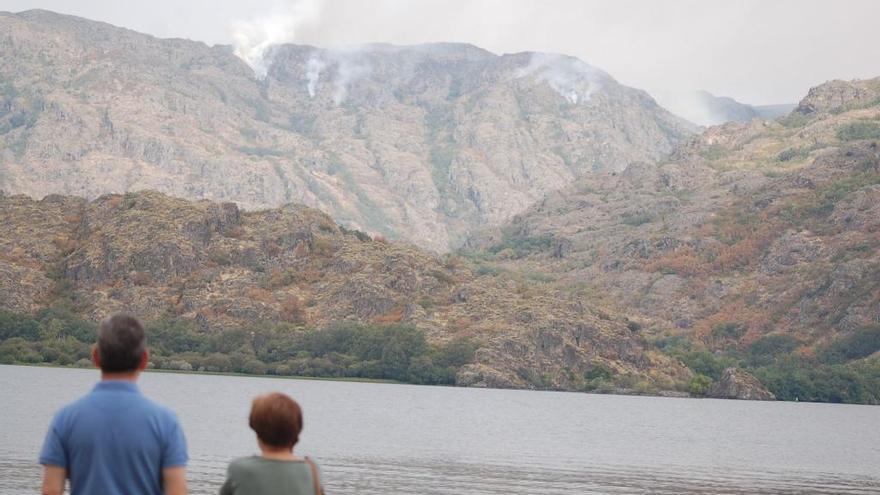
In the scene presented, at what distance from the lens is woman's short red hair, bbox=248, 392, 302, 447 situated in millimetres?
15469

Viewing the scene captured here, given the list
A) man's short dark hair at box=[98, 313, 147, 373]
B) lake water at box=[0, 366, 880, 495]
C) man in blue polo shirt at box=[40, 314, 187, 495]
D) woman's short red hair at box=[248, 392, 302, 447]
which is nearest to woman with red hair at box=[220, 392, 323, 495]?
woman's short red hair at box=[248, 392, 302, 447]

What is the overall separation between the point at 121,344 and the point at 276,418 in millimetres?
2061

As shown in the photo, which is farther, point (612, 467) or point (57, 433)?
point (612, 467)

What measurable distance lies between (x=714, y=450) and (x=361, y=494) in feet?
259

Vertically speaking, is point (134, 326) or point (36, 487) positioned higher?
point (134, 326)

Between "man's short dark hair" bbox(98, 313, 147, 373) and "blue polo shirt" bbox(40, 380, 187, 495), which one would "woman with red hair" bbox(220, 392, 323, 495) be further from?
"man's short dark hair" bbox(98, 313, 147, 373)

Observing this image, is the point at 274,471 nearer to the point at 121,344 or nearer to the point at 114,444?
the point at 114,444

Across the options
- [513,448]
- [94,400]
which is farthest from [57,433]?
[513,448]

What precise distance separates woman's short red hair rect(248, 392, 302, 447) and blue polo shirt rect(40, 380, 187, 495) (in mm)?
907

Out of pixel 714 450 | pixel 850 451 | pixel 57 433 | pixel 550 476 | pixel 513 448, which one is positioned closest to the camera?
pixel 57 433

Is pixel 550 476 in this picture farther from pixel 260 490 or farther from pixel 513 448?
pixel 260 490

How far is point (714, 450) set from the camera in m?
154

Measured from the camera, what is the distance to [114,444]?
1547 cm

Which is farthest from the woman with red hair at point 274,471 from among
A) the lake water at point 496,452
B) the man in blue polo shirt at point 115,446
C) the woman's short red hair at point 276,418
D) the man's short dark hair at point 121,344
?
the lake water at point 496,452
